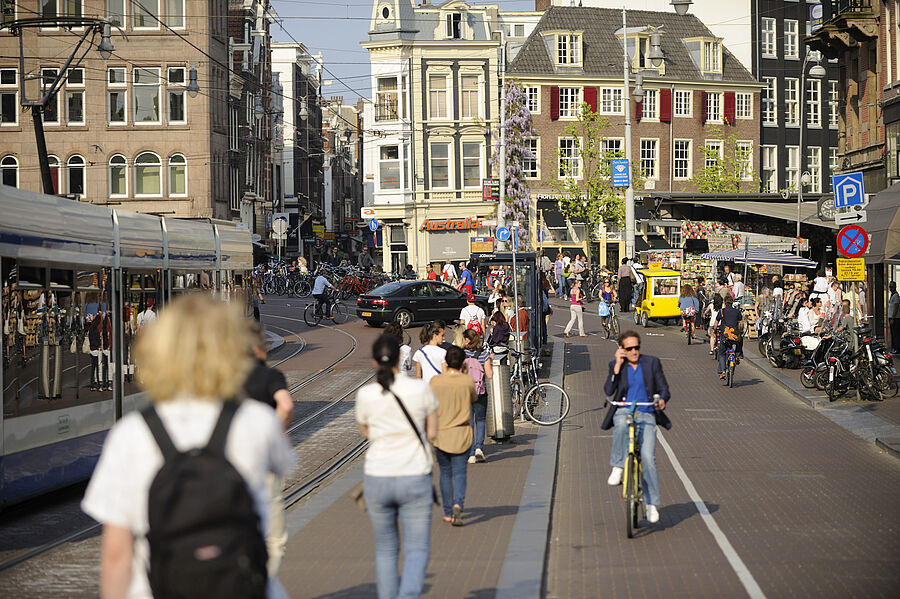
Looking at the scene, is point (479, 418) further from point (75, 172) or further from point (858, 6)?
point (75, 172)

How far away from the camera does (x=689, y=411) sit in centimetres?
2072

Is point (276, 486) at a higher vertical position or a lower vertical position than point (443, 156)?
lower

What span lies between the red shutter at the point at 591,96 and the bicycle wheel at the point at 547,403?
174 feet

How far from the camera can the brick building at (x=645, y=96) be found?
229ft

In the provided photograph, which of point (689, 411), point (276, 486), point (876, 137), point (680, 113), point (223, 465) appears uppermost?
point (680, 113)

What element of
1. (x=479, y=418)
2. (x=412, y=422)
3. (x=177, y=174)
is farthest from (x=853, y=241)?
(x=177, y=174)

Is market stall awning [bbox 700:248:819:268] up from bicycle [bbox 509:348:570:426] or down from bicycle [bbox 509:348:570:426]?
up

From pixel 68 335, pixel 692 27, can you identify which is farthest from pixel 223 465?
pixel 692 27

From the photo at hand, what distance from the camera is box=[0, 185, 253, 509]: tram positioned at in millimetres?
10859

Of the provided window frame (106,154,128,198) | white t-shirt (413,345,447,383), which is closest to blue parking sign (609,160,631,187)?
window frame (106,154,128,198)

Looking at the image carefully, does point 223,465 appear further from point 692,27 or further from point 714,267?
point 692,27

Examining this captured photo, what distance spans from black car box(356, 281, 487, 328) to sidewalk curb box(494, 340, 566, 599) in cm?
2052

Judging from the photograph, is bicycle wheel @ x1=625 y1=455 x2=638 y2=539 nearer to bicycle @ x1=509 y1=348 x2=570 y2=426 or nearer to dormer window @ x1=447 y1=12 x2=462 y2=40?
bicycle @ x1=509 y1=348 x2=570 y2=426

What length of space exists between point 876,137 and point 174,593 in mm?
35077
